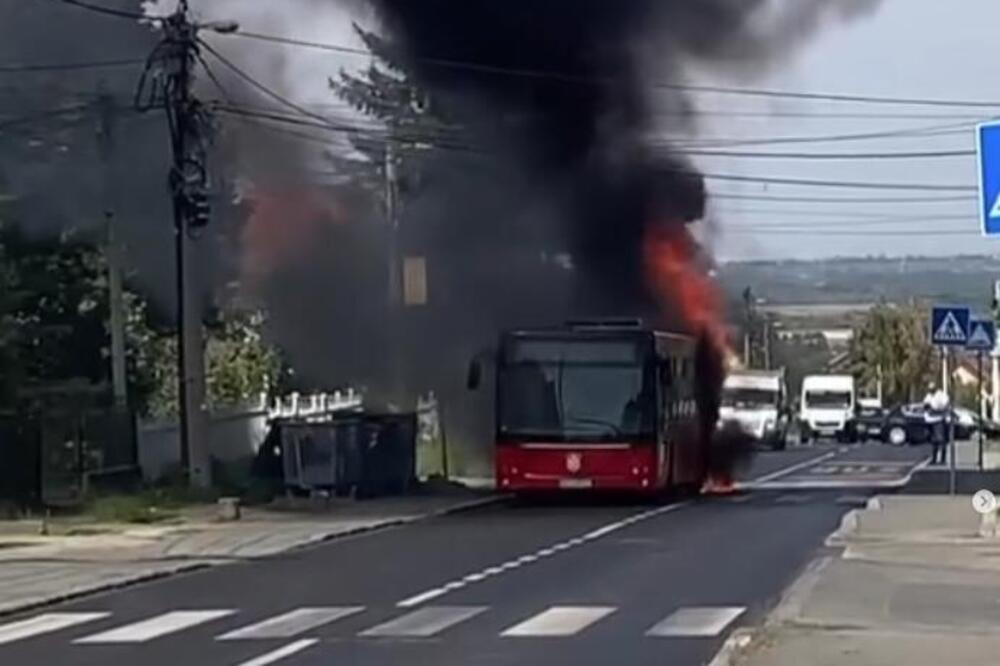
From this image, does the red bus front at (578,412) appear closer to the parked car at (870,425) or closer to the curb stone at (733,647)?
the curb stone at (733,647)

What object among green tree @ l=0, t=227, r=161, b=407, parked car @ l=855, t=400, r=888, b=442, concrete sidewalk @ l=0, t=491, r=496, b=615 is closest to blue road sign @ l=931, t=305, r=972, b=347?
concrete sidewalk @ l=0, t=491, r=496, b=615

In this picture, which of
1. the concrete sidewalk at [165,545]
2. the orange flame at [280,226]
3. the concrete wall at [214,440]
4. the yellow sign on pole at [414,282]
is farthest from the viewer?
the orange flame at [280,226]

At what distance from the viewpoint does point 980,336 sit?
34.8 meters

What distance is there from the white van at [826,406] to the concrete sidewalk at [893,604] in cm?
7481

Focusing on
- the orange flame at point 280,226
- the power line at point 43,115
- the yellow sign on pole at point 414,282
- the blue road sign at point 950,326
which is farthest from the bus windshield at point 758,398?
the blue road sign at point 950,326

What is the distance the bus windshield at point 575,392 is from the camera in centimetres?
3862

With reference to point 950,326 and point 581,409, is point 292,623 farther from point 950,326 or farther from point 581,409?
point 581,409

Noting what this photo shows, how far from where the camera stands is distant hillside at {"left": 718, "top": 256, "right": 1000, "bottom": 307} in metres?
94.3

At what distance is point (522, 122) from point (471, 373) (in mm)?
5177

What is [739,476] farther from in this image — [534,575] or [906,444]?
[906,444]

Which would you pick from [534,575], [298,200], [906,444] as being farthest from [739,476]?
[906,444]

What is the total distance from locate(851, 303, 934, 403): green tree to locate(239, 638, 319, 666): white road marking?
119 m

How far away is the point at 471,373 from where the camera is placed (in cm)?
3825

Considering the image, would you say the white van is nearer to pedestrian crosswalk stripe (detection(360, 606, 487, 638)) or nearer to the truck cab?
the truck cab
